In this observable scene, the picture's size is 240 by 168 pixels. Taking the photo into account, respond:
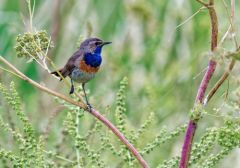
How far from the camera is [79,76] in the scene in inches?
97.3

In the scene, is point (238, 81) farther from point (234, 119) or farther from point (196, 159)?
point (196, 159)

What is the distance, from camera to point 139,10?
434cm

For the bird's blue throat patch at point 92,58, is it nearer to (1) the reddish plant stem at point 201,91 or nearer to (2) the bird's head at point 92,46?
(2) the bird's head at point 92,46

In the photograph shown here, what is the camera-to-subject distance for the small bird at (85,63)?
8.13 ft

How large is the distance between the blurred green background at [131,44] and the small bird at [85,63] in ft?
2.54

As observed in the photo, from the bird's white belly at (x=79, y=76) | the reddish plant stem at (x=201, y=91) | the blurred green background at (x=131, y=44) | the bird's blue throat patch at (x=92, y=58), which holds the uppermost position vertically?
the blurred green background at (x=131, y=44)

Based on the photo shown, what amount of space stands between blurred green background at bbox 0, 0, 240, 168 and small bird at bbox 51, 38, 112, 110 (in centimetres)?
77

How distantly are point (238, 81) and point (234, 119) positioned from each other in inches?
3.0

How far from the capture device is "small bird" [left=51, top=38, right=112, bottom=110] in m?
2.48

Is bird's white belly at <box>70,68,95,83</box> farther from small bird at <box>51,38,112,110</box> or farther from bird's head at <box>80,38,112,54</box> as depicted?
bird's head at <box>80,38,112,54</box>

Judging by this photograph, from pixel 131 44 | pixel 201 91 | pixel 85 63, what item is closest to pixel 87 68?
pixel 85 63

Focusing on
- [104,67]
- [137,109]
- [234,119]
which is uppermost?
[104,67]

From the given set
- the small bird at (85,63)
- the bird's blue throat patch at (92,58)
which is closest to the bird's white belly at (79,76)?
the small bird at (85,63)

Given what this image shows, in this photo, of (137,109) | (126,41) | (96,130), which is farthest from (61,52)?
(96,130)
